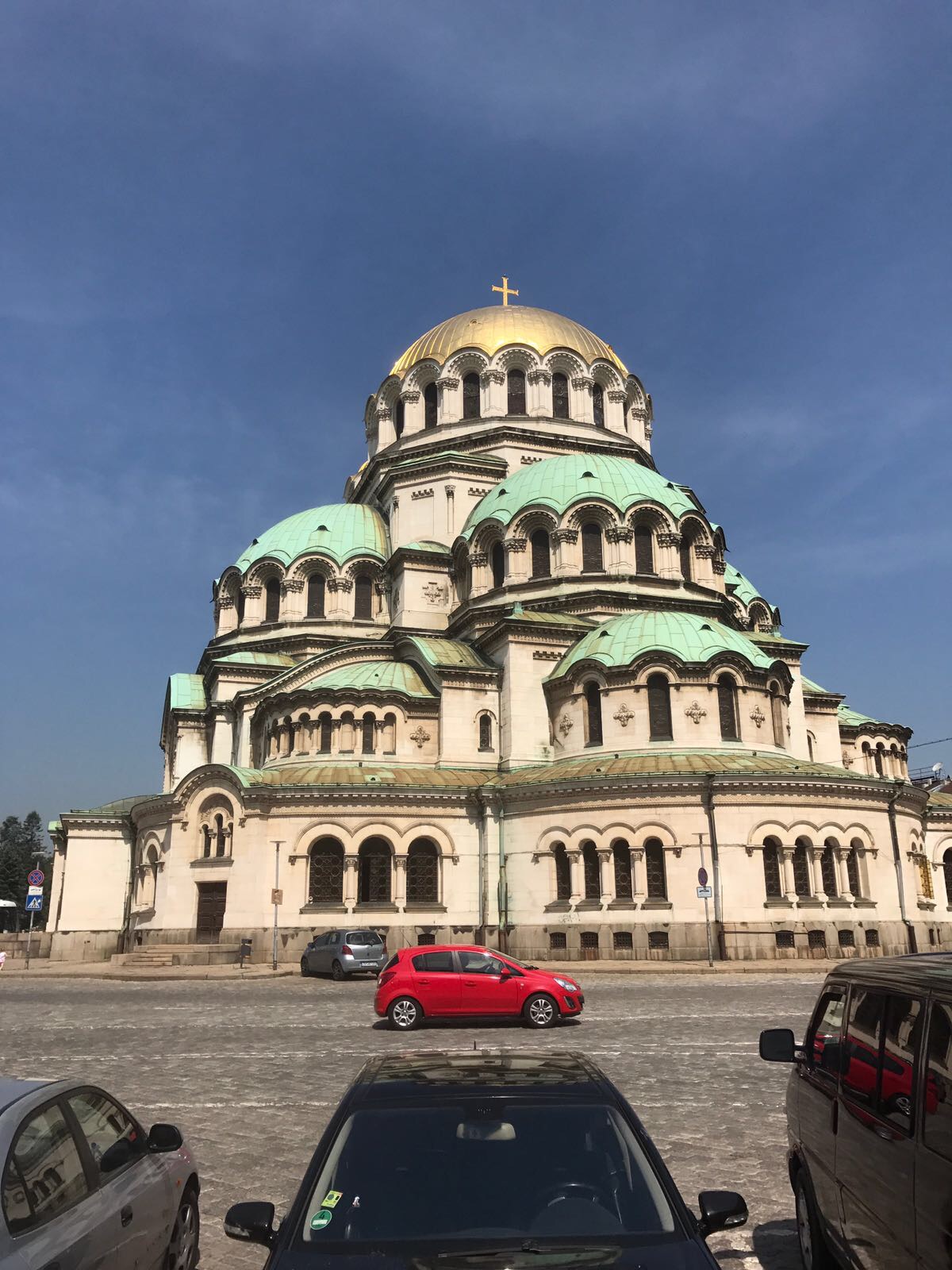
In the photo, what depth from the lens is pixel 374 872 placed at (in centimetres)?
3691

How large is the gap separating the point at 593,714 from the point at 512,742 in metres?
3.33

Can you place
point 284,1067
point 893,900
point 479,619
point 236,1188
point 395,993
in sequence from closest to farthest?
point 236,1188 < point 284,1067 < point 395,993 < point 893,900 < point 479,619

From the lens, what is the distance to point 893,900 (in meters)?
35.6

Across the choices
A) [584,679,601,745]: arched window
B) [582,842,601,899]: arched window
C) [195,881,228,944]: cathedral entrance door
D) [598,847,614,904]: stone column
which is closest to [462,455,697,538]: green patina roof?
[584,679,601,745]: arched window

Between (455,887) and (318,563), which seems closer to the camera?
(455,887)

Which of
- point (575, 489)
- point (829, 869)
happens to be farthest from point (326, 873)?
point (575, 489)

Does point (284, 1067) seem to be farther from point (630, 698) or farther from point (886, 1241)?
point (630, 698)

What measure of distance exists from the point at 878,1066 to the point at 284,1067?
1044cm

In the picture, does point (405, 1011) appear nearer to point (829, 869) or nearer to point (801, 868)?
point (801, 868)

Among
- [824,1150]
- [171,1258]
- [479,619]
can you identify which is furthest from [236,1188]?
[479,619]

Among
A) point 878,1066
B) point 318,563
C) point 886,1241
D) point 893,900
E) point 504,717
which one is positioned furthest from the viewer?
point 318,563

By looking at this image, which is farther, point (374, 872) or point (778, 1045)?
point (374, 872)

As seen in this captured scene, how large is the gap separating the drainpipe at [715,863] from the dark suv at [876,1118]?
2732 centimetres

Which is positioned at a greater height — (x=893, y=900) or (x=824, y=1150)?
(x=893, y=900)
